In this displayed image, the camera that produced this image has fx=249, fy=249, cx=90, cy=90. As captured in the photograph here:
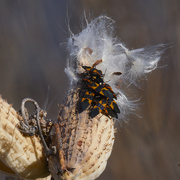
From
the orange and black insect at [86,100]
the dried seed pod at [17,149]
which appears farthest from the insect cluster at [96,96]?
the dried seed pod at [17,149]

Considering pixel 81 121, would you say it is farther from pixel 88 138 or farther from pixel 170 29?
pixel 170 29

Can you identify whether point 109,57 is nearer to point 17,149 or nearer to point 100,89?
point 100,89

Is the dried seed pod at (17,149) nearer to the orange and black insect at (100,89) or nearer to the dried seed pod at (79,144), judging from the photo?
the dried seed pod at (79,144)

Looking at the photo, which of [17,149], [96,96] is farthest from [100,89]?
[17,149]

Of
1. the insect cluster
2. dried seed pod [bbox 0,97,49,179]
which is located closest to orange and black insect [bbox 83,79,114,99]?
the insect cluster

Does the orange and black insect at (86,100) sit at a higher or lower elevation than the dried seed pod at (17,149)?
higher
